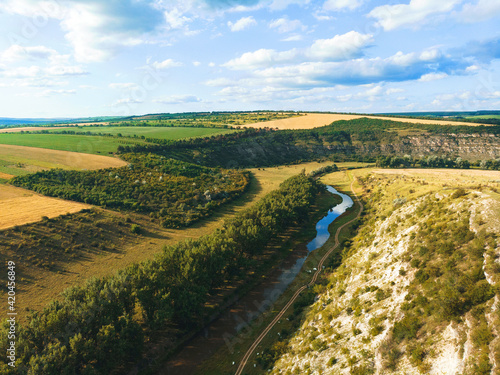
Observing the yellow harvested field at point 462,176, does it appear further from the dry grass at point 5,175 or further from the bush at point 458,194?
the dry grass at point 5,175

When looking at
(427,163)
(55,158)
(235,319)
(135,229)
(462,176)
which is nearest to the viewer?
(235,319)

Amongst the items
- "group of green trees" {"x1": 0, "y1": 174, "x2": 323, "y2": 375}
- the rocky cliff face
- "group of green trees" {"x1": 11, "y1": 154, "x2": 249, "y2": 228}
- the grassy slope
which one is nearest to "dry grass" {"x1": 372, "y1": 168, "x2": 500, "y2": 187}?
the rocky cliff face

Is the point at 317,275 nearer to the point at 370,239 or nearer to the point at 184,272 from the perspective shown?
the point at 370,239

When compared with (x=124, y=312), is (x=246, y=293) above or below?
below

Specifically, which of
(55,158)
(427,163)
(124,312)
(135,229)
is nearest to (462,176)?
(427,163)

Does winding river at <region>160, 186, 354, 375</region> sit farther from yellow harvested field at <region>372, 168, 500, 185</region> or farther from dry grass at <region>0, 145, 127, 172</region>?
dry grass at <region>0, 145, 127, 172</region>

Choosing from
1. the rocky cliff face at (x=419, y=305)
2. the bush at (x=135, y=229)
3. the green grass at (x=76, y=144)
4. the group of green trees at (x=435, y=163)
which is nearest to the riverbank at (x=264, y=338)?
the rocky cliff face at (x=419, y=305)

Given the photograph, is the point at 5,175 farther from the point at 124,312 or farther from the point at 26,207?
the point at 124,312
